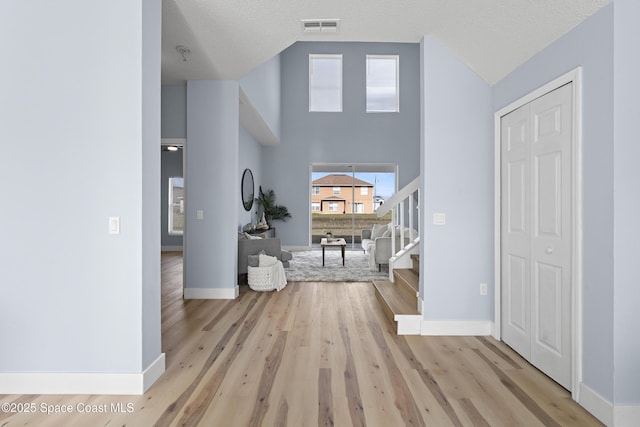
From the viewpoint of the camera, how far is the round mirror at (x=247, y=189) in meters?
6.88

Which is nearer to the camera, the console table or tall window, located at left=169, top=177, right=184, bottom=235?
the console table

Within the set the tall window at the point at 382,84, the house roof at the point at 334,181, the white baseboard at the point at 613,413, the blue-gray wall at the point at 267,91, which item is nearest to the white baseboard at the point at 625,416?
the white baseboard at the point at 613,413

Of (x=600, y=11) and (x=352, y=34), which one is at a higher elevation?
(x=352, y=34)

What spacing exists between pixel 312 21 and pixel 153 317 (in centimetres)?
277

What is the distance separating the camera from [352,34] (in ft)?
10.6

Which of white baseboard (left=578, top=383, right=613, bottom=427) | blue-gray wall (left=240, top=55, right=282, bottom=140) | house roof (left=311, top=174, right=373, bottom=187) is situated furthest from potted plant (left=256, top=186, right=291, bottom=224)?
white baseboard (left=578, top=383, right=613, bottom=427)

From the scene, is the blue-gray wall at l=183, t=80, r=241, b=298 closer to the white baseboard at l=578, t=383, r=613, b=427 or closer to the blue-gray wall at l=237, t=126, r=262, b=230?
the blue-gray wall at l=237, t=126, r=262, b=230

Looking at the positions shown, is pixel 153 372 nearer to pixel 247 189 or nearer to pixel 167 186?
pixel 247 189

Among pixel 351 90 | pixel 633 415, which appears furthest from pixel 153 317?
pixel 351 90

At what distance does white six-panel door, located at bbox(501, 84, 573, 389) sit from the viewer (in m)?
2.16

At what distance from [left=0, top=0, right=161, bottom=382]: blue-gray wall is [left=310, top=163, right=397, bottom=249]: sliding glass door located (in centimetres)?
686

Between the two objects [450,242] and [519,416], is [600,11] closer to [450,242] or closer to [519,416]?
[450,242]

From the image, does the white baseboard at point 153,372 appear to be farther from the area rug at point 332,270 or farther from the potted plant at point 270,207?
the potted plant at point 270,207

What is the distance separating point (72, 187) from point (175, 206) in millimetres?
7974
